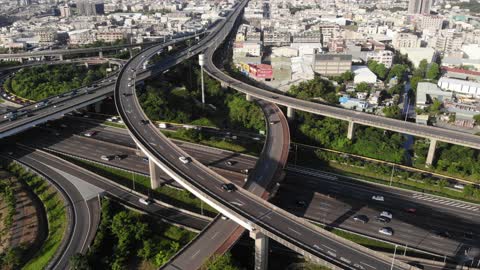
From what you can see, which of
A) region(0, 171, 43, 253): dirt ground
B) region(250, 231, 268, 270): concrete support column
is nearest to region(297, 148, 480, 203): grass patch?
region(250, 231, 268, 270): concrete support column

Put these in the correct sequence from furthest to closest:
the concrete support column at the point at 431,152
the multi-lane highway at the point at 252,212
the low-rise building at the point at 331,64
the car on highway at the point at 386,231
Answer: the low-rise building at the point at 331,64 → the concrete support column at the point at 431,152 → the car on highway at the point at 386,231 → the multi-lane highway at the point at 252,212

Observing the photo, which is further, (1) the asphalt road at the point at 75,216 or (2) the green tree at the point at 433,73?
(2) the green tree at the point at 433,73

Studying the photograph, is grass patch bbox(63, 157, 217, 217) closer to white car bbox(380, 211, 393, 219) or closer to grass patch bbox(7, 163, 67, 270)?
grass patch bbox(7, 163, 67, 270)

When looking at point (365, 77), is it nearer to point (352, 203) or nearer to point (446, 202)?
point (446, 202)

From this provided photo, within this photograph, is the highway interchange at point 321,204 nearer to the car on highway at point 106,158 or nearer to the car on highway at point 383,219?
the car on highway at point 383,219

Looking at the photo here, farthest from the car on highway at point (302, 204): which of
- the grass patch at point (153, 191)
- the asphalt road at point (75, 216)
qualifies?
the asphalt road at point (75, 216)

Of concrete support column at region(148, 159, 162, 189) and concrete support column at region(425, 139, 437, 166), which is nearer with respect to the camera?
concrete support column at region(148, 159, 162, 189)

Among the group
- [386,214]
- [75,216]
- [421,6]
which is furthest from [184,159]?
[421,6]

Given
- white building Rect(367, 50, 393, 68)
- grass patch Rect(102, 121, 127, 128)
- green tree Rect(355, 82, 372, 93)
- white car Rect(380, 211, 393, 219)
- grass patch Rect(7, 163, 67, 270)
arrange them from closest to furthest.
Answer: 1. grass patch Rect(7, 163, 67, 270)
2. white car Rect(380, 211, 393, 219)
3. grass patch Rect(102, 121, 127, 128)
4. green tree Rect(355, 82, 372, 93)
5. white building Rect(367, 50, 393, 68)
